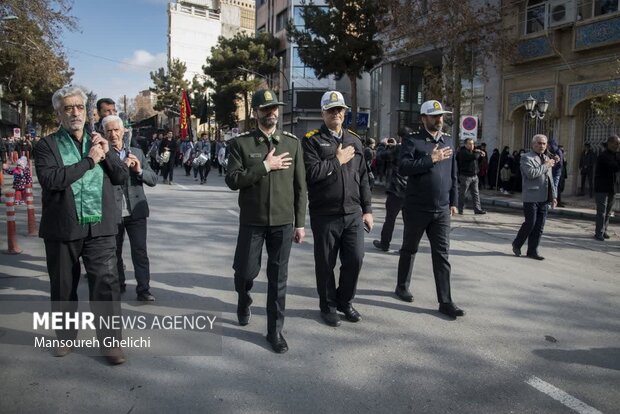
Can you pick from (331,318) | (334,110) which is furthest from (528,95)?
(331,318)

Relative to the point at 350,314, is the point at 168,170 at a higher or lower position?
higher

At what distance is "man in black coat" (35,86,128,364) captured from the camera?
11.8 ft

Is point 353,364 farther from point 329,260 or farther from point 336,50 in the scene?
point 336,50

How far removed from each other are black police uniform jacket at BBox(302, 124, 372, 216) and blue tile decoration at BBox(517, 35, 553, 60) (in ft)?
57.7

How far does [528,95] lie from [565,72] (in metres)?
1.76

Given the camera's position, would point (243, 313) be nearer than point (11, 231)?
Yes

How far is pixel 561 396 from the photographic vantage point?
3.35 metres

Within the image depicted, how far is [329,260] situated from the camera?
4.62m

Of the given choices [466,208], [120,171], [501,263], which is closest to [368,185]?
[120,171]

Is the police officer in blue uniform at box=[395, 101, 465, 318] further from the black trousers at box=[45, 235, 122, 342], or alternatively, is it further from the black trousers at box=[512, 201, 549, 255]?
the black trousers at box=[512, 201, 549, 255]

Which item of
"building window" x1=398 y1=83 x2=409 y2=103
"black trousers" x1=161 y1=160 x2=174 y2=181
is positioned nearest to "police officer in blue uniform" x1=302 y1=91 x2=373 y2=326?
"black trousers" x1=161 y1=160 x2=174 y2=181

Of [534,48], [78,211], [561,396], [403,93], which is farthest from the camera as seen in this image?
[403,93]

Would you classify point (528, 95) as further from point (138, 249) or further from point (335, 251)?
point (138, 249)

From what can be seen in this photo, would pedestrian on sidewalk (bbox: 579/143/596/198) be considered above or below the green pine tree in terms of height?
below
